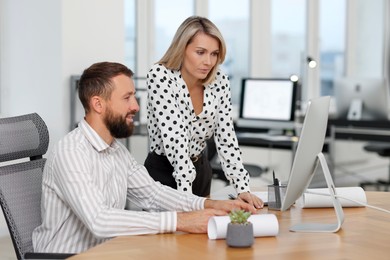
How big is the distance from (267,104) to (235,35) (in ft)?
7.29

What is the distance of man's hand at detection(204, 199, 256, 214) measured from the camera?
2.67 meters

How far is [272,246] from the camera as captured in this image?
226 centimetres

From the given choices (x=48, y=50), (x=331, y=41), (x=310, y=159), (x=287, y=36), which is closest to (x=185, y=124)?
(x=310, y=159)

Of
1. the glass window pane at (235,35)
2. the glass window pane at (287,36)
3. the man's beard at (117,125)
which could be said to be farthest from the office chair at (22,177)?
the glass window pane at (287,36)

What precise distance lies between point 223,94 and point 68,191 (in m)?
1.10

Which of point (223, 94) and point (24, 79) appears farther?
point (24, 79)

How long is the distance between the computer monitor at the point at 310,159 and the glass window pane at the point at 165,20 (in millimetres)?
5271

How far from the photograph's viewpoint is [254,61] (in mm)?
8625

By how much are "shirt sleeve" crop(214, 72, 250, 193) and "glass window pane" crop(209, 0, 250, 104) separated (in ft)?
17.1

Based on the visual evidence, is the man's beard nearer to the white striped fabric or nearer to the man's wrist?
the white striped fabric

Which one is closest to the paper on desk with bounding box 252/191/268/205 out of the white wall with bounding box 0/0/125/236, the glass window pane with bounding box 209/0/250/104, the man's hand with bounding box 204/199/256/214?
the man's hand with bounding box 204/199/256/214

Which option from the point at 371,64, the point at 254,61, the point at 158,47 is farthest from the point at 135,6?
the point at 371,64

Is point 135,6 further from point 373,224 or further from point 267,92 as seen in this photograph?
point 373,224

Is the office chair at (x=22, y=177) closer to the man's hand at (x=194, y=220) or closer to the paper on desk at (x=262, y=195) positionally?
the man's hand at (x=194, y=220)
